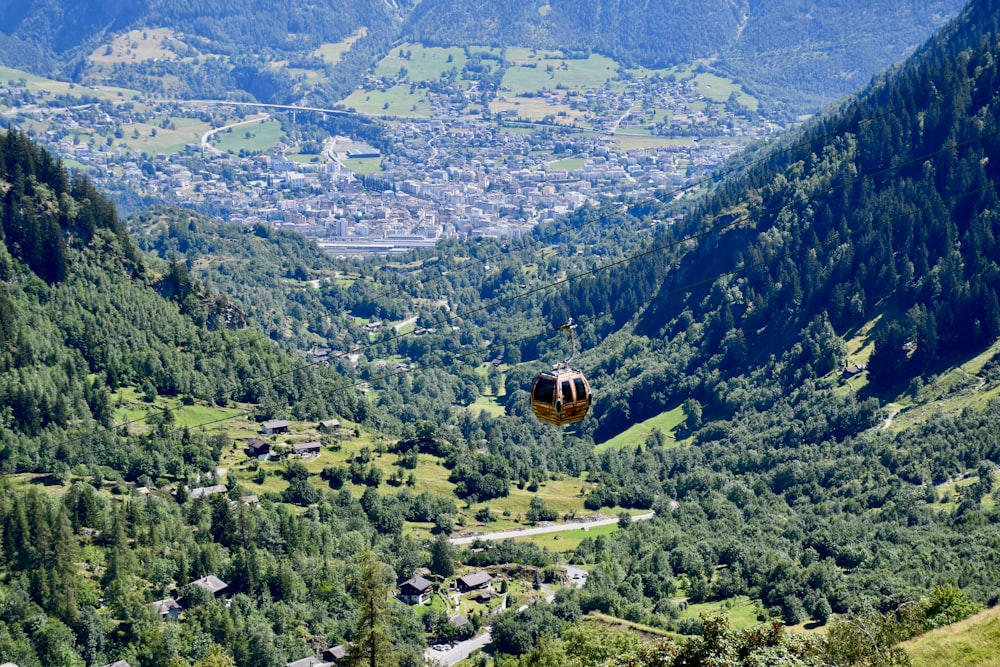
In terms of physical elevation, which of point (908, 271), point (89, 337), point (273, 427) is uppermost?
point (908, 271)

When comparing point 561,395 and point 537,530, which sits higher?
point 561,395

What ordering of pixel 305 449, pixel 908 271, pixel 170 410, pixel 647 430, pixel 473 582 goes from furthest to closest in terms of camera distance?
1. pixel 647 430
2. pixel 908 271
3. pixel 170 410
4. pixel 305 449
5. pixel 473 582

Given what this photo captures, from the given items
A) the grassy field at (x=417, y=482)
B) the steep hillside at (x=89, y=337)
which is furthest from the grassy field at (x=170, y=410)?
the steep hillside at (x=89, y=337)

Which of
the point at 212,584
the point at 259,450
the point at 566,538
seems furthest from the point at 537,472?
the point at 212,584

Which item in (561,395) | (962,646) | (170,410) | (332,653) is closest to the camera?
(962,646)

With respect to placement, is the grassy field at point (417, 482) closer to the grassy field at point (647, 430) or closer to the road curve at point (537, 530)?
the road curve at point (537, 530)

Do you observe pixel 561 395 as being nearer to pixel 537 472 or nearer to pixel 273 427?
pixel 273 427

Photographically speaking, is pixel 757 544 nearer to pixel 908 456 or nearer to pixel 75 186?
pixel 908 456
